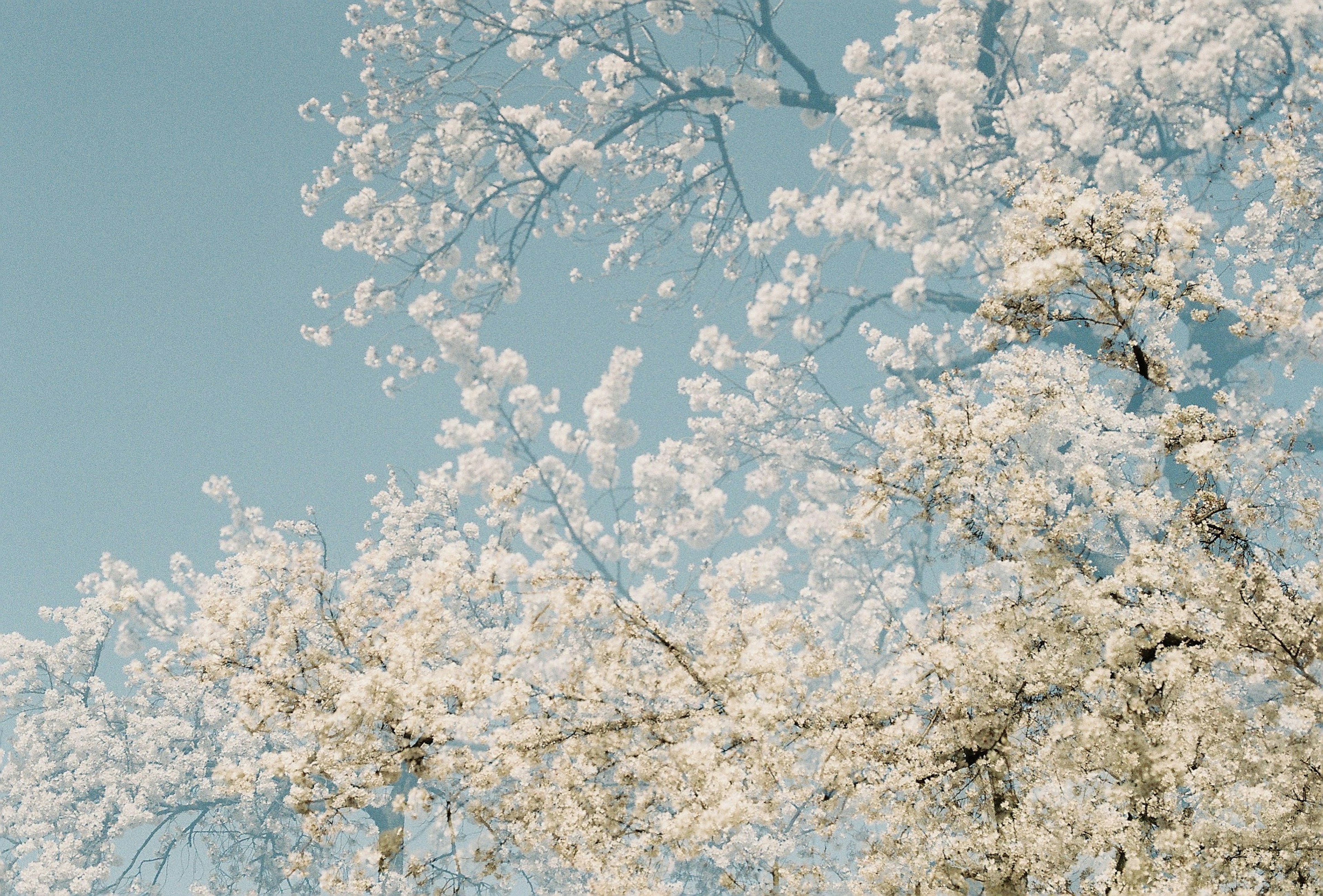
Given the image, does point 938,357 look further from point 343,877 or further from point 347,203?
point 343,877

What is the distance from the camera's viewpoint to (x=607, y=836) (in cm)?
459

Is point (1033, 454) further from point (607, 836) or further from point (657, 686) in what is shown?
point (607, 836)

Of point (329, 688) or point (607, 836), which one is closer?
point (607, 836)

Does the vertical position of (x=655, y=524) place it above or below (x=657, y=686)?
above

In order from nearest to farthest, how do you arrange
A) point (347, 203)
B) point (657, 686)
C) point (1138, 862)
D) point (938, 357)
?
1. point (1138, 862)
2. point (657, 686)
3. point (347, 203)
4. point (938, 357)

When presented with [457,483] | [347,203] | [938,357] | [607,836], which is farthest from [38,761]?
[938,357]

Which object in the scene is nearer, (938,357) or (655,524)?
(938,357)

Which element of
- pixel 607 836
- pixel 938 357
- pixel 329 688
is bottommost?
pixel 607 836

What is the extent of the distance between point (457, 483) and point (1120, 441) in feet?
52.6

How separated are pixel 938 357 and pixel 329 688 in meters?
16.8

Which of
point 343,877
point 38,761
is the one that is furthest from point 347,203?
point 38,761

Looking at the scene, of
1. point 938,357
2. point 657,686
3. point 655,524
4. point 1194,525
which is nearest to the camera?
point 1194,525

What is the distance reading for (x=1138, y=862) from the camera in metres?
3.76

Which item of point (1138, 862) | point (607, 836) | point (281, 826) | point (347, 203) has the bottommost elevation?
point (1138, 862)
